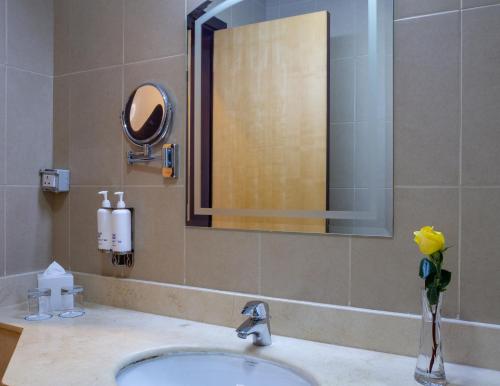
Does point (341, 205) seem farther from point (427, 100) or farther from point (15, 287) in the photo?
point (15, 287)

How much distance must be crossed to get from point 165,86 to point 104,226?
19.4 inches

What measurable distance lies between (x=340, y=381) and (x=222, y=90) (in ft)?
2.72

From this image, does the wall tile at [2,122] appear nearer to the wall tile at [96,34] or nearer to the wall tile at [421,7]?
the wall tile at [96,34]

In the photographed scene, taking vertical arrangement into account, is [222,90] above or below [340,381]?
above

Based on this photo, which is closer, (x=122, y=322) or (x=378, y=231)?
(x=378, y=231)

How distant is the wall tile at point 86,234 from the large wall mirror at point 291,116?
0.40 m

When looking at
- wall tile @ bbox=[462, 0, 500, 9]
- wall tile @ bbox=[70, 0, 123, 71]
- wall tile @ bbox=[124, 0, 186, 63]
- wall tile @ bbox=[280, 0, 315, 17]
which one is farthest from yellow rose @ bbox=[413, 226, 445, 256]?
wall tile @ bbox=[70, 0, 123, 71]

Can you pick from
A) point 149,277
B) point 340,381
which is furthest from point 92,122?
point 340,381

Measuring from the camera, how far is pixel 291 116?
1.16 meters

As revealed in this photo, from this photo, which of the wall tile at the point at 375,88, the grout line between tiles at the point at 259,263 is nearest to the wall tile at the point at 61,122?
the grout line between tiles at the point at 259,263

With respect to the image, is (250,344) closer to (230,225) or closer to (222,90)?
(230,225)

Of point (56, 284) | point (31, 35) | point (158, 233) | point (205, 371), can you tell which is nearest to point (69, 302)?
point (56, 284)

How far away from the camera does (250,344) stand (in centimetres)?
109

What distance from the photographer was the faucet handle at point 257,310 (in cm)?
104
